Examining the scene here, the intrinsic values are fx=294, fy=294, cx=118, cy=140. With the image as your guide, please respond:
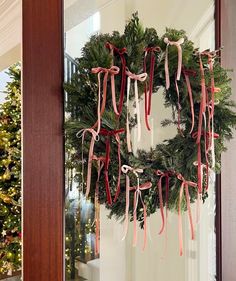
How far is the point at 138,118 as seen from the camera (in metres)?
0.83

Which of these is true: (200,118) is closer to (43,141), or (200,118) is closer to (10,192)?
(43,141)

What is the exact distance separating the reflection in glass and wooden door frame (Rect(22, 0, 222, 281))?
0.10 feet

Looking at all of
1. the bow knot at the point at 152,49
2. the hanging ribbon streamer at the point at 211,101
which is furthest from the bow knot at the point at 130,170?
the bow knot at the point at 152,49

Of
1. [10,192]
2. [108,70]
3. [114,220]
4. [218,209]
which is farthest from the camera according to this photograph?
[10,192]

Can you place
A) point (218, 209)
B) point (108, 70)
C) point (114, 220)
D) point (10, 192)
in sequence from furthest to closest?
point (10, 192)
point (218, 209)
point (114, 220)
point (108, 70)

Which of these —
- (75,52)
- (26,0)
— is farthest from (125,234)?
(26,0)

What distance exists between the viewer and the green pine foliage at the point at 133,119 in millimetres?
797

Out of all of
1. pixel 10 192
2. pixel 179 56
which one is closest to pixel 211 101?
pixel 179 56

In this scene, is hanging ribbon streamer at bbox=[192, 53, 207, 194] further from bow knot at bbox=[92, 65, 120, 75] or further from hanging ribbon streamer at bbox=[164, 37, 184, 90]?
bow knot at bbox=[92, 65, 120, 75]

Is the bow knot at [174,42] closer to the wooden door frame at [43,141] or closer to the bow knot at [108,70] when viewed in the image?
the bow knot at [108,70]

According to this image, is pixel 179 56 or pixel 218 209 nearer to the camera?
pixel 179 56

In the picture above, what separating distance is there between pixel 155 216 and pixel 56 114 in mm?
436

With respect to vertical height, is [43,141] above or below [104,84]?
below

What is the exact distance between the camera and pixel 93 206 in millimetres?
869
